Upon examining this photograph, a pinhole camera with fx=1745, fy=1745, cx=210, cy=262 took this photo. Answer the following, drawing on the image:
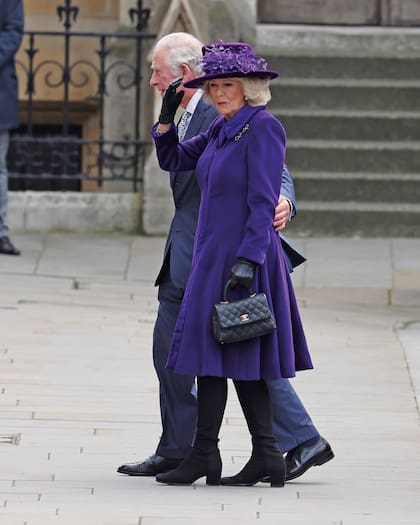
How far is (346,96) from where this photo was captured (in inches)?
521

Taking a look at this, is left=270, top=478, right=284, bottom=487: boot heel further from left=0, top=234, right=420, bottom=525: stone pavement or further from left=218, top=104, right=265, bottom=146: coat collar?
left=218, top=104, right=265, bottom=146: coat collar

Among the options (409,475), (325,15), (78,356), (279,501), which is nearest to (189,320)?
(279,501)

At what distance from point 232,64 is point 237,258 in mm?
658

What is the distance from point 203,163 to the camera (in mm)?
6043

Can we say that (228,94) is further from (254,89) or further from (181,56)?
(181,56)

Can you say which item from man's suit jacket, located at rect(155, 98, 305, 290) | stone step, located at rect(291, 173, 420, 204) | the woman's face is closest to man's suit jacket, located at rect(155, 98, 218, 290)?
man's suit jacket, located at rect(155, 98, 305, 290)

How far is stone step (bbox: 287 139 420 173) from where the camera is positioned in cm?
1290

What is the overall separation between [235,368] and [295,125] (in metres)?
7.28

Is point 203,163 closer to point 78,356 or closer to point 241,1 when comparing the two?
point 78,356

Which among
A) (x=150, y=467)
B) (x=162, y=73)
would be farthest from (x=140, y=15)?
(x=150, y=467)

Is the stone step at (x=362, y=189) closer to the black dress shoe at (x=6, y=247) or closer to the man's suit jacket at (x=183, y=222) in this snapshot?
the black dress shoe at (x=6, y=247)

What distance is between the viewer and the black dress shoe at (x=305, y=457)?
630cm

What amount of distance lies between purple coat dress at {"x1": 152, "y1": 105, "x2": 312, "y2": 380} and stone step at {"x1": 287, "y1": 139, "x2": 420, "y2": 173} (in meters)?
6.90

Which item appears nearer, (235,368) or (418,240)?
(235,368)
